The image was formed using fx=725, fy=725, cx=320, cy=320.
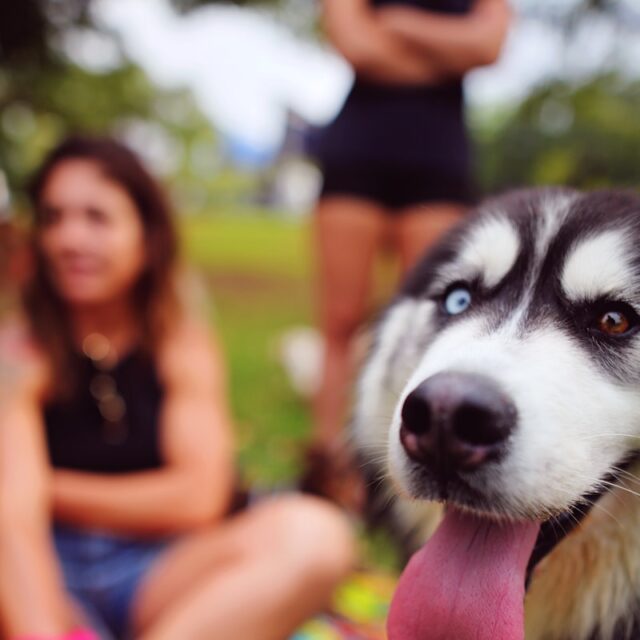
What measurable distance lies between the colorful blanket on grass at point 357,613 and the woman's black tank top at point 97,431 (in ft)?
2.56

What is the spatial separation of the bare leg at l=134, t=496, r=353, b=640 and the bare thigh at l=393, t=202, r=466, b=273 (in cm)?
108

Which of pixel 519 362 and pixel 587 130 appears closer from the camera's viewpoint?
pixel 519 362

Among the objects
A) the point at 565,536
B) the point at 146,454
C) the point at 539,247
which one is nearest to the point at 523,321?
the point at 539,247

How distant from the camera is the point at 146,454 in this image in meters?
2.37

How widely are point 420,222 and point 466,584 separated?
1.80 meters

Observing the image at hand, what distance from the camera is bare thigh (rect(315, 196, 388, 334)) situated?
2865mm

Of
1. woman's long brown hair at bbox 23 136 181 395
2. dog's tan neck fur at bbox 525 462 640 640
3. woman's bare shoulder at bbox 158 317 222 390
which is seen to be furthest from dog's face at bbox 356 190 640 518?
woman's long brown hair at bbox 23 136 181 395

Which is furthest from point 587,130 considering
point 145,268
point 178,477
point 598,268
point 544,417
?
point 544,417

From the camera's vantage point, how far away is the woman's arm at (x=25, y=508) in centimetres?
188

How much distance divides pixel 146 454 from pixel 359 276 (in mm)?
1098

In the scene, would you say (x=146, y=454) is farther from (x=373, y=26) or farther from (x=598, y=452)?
(x=373, y=26)

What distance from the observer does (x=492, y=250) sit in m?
1.57

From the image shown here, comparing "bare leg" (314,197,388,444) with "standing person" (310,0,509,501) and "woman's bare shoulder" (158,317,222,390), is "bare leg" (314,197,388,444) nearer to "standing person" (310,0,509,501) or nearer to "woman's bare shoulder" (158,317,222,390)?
"standing person" (310,0,509,501)

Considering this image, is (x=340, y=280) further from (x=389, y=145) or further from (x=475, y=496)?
(x=475, y=496)
